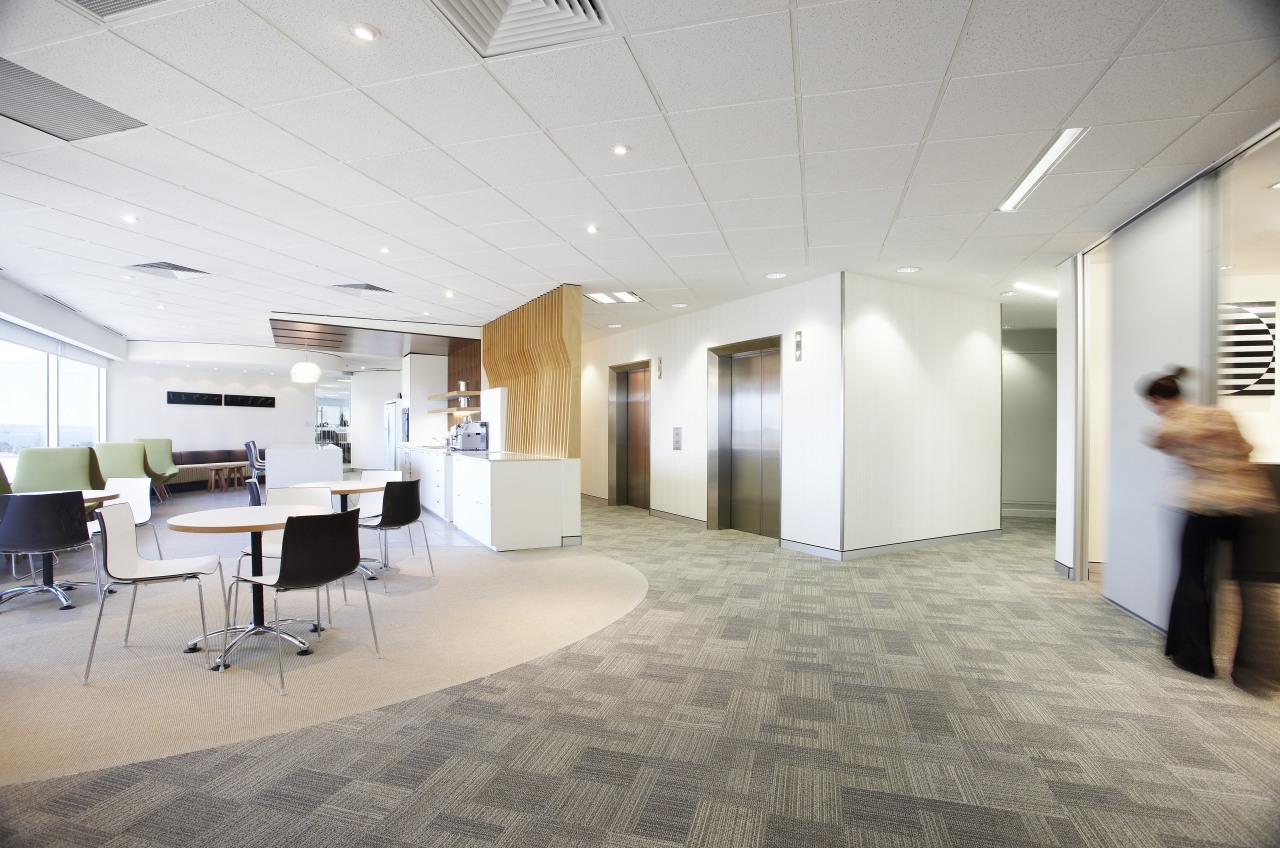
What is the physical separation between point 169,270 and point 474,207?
4.95m

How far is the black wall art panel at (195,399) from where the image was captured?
15.5 metres

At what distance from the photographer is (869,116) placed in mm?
3445

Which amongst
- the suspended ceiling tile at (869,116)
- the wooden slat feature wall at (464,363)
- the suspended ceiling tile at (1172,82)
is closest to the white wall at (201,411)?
the wooden slat feature wall at (464,363)

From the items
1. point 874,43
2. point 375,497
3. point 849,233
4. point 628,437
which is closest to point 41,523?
point 375,497

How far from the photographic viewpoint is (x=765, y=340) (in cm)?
812

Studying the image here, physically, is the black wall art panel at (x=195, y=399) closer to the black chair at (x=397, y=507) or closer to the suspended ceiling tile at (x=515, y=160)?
the black chair at (x=397, y=507)

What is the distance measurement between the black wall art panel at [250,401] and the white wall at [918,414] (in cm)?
1651

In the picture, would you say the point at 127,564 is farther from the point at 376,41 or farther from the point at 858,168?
the point at 858,168

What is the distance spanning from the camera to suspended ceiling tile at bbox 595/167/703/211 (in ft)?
14.2

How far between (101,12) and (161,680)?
139 inches

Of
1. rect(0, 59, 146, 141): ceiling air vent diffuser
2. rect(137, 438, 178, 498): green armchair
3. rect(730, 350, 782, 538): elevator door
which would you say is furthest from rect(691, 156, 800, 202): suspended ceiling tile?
rect(137, 438, 178, 498): green armchair

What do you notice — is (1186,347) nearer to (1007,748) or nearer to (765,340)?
(1007,748)

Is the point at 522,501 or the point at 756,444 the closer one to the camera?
the point at 522,501

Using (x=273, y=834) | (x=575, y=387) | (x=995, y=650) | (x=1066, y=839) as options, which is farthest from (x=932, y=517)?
(x=273, y=834)
